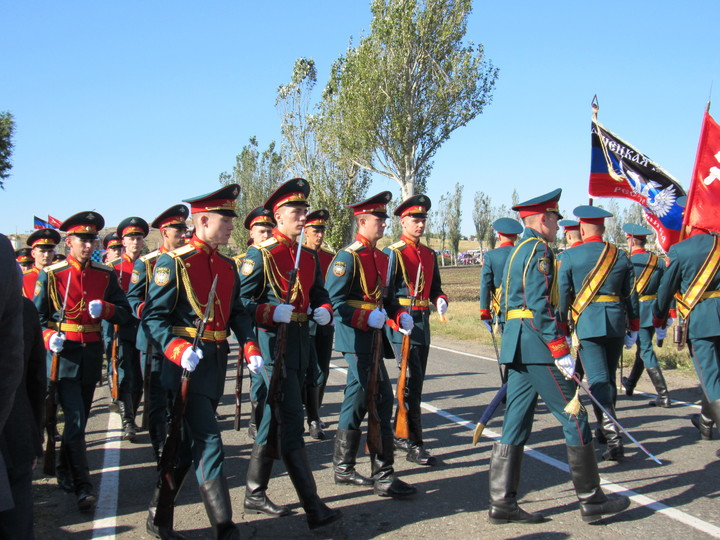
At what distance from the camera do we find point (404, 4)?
82.0 feet

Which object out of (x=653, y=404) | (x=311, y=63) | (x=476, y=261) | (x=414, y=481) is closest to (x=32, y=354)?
(x=414, y=481)

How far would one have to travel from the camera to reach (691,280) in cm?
600

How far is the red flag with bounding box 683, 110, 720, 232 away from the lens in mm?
5879

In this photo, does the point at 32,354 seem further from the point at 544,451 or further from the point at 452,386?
the point at 452,386

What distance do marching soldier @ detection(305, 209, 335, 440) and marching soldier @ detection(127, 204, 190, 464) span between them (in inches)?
52.8

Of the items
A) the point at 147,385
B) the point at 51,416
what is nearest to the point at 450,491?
the point at 147,385

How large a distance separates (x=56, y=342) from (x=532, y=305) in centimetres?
361

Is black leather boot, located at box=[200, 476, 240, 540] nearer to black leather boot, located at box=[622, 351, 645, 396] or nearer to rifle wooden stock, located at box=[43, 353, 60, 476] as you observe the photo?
rifle wooden stock, located at box=[43, 353, 60, 476]

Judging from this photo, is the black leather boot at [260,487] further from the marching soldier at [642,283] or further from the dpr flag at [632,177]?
the marching soldier at [642,283]

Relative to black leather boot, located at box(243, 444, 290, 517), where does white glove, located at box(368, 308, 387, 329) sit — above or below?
above

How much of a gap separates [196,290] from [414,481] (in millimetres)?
2425

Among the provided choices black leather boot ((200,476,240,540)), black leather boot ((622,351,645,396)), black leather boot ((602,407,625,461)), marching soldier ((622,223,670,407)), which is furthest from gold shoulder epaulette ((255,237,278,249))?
black leather boot ((622,351,645,396))

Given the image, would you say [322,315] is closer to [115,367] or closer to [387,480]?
[387,480]

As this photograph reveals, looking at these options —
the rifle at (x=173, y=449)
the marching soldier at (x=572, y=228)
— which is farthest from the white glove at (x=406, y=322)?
the marching soldier at (x=572, y=228)
